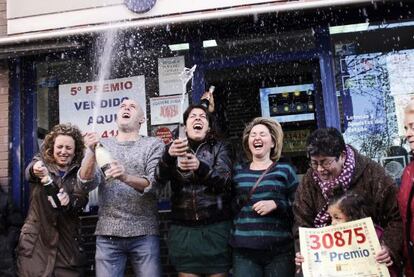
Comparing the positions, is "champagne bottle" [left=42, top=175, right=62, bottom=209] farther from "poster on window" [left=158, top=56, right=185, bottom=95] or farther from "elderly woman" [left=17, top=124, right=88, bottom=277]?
"poster on window" [left=158, top=56, right=185, bottom=95]

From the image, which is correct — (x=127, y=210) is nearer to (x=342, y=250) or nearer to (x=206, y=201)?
(x=206, y=201)

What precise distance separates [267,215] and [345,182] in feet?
2.35

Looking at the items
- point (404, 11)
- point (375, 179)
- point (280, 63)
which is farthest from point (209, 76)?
point (375, 179)

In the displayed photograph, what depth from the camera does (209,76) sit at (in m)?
5.63

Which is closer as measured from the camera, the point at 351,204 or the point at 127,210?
the point at 351,204

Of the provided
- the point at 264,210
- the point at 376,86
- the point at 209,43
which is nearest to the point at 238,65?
the point at 209,43

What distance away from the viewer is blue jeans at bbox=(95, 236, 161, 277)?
380 centimetres

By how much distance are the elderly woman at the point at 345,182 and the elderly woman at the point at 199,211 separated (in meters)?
0.70

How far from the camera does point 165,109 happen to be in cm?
537

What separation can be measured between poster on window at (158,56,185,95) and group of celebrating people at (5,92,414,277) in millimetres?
1202

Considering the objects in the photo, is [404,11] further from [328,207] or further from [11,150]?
[11,150]

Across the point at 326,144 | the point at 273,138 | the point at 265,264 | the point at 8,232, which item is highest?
the point at 273,138

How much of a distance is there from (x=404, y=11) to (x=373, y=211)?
289cm

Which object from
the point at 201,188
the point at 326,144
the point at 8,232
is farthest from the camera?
the point at 8,232
